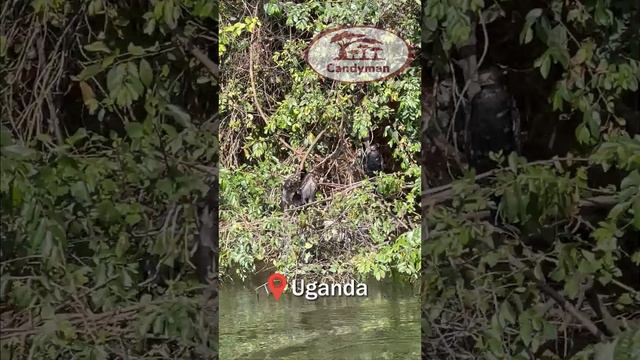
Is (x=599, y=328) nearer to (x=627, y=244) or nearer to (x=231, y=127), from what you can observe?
(x=627, y=244)

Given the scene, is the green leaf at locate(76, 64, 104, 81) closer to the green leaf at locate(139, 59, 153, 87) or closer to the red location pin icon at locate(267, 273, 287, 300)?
the green leaf at locate(139, 59, 153, 87)

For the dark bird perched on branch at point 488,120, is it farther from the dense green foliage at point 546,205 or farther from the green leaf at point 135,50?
the green leaf at point 135,50

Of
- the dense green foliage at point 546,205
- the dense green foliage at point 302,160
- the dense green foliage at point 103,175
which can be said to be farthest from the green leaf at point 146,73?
the dense green foliage at point 546,205

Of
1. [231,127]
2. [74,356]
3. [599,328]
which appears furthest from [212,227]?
[599,328]

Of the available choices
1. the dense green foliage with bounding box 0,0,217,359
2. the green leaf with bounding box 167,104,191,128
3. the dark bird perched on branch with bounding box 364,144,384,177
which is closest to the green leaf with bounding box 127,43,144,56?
the dense green foliage with bounding box 0,0,217,359

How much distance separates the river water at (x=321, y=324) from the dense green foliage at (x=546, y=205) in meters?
0.07

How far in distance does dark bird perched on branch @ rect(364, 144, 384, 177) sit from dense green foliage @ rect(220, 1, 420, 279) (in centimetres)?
1

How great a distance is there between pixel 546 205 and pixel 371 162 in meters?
0.37

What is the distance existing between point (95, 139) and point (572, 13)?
104cm

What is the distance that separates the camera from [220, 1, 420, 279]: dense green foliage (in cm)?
187

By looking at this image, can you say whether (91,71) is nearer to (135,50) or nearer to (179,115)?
(135,50)

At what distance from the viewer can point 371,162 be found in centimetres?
189

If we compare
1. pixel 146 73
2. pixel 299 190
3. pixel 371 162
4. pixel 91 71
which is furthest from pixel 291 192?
pixel 91 71

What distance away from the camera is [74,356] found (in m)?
1.96
